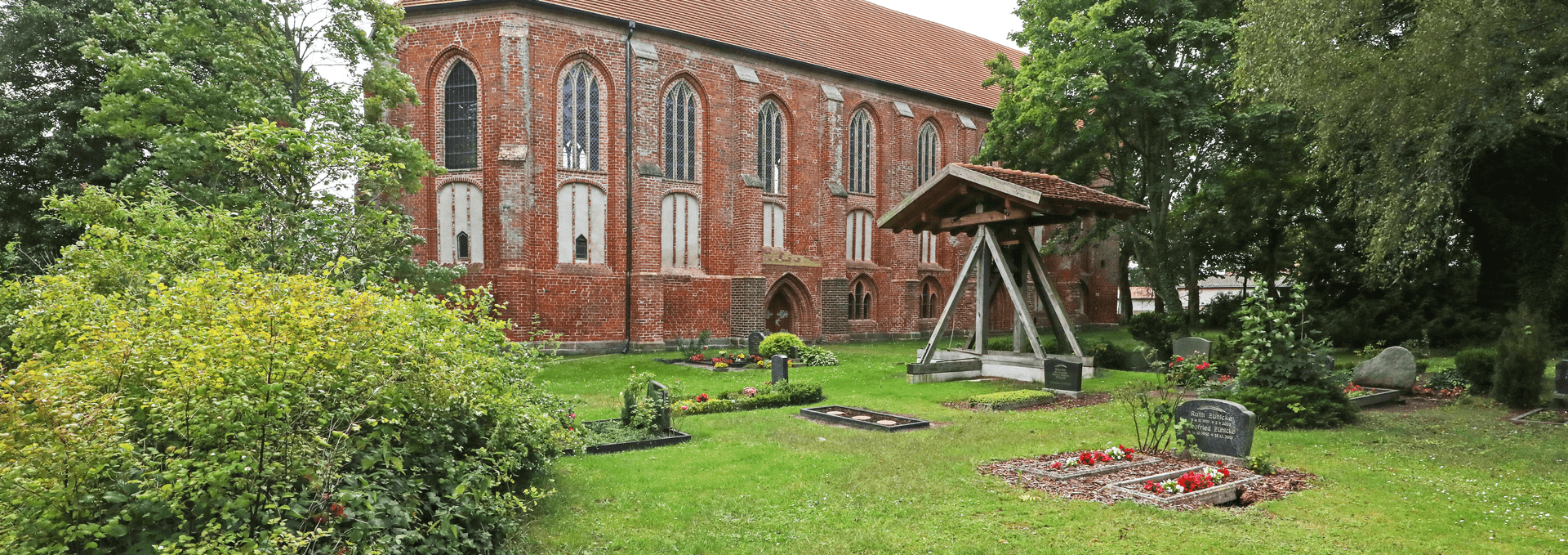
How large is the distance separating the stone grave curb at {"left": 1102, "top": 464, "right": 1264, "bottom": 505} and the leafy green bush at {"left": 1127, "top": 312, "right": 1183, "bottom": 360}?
1384 centimetres

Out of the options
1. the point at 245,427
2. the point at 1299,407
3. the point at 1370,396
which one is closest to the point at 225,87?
the point at 245,427

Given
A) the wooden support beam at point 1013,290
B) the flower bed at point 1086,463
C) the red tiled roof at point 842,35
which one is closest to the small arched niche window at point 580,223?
the red tiled roof at point 842,35

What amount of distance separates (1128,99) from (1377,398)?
11.7m

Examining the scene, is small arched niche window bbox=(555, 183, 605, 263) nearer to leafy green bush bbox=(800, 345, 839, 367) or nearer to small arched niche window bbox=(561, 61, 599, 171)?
small arched niche window bbox=(561, 61, 599, 171)

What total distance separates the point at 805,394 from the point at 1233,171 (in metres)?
16.5

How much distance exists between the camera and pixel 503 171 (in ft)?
70.6

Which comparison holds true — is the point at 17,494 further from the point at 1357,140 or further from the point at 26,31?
the point at 26,31

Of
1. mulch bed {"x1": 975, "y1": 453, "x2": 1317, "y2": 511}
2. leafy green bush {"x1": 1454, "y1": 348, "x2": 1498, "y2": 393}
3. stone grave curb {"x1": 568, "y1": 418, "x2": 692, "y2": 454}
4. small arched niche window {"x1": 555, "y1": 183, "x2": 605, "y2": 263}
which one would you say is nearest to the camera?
mulch bed {"x1": 975, "y1": 453, "x2": 1317, "y2": 511}

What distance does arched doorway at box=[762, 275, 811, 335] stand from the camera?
1083 inches

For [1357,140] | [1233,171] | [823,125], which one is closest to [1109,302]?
[1233,171]

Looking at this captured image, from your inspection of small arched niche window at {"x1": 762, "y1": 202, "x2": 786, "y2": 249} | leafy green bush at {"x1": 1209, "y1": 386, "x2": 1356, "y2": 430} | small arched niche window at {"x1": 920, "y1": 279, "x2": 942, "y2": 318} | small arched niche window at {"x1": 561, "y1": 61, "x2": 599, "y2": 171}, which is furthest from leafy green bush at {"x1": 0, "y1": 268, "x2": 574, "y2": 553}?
small arched niche window at {"x1": 920, "y1": 279, "x2": 942, "y2": 318}

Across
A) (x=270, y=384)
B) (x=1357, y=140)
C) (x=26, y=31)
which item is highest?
(x=26, y=31)

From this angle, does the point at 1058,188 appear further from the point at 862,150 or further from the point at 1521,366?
the point at 862,150

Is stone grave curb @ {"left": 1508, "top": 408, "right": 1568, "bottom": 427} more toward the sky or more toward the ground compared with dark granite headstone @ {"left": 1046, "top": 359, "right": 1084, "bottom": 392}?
more toward the ground
